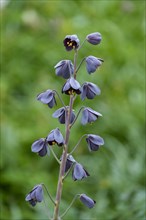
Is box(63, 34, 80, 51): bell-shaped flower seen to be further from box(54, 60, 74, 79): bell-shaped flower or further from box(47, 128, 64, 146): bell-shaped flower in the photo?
box(47, 128, 64, 146): bell-shaped flower

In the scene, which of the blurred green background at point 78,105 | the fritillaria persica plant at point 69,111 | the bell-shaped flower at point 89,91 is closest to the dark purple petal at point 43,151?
the fritillaria persica plant at point 69,111

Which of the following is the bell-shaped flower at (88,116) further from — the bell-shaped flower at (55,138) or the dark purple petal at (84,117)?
the bell-shaped flower at (55,138)

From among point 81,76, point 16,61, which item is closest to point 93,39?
point 81,76

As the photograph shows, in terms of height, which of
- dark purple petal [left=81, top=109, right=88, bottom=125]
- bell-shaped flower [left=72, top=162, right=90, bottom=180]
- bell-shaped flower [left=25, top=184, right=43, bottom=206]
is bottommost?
bell-shaped flower [left=25, top=184, right=43, bottom=206]

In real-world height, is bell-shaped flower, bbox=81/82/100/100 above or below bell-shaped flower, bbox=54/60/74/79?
below

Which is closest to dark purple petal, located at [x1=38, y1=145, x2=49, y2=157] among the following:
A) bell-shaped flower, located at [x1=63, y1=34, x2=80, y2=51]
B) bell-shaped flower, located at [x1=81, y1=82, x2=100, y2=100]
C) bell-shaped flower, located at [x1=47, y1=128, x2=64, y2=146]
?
bell-shaped flower, located at [x1=47, y1=128, x2=64, y2=146]

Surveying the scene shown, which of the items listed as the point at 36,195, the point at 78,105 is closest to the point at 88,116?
the point at 36,195

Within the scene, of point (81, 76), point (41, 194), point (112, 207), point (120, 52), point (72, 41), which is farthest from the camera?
point (120, 52)

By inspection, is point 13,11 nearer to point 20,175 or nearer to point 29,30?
point 29,30
